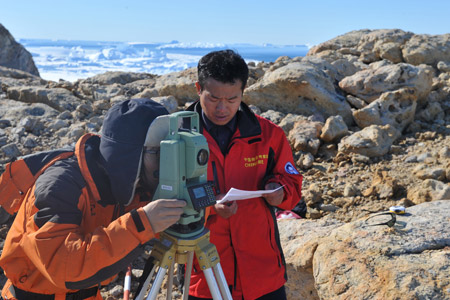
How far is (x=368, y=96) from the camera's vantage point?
739cm

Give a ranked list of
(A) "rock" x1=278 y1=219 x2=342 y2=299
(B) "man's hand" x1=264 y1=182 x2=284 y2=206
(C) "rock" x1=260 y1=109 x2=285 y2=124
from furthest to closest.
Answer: (C) "rock" x1=260 y1=109 x2=285 y2=124
(A) "rock" x1=278 y1=219 x2=342 y2=299
(B) "man's hand" x1=264 y1=182 x2=284 y2=206

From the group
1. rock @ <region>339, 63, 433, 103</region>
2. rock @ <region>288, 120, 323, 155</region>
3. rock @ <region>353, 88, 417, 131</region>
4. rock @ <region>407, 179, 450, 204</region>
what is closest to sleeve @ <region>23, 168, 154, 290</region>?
rock @ <region>407, 179, 450, 204</region>

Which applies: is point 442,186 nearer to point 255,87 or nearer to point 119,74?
point 255,87

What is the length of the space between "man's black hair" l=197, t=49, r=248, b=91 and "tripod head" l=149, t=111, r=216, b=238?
690mm

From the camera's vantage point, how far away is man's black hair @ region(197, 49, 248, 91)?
240 centimetres

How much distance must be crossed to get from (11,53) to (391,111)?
57.0ft

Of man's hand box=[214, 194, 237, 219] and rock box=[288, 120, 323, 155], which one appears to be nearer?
man's hand box=[214, 194, 237, 219]

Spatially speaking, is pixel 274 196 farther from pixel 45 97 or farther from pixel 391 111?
pixel 45 97

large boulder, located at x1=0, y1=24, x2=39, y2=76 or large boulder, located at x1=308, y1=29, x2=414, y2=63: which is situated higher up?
large boulder, located at x1=308, y1=29, x2=414, y2=63

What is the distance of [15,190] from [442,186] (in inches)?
167

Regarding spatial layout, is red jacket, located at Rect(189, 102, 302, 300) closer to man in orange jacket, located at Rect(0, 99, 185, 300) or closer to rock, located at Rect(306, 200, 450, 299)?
rock, located at Rect(306, 200, 450, 299)

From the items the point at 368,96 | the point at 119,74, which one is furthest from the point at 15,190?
the point at 119,74

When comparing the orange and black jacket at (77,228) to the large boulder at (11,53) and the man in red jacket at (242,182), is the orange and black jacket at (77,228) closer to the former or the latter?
the man in red jacket at (242,182)

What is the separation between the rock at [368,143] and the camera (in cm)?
589
